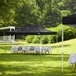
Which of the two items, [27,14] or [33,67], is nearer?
[33,67]

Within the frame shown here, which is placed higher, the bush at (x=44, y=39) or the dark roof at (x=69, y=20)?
the bush at (x=44, y=39)

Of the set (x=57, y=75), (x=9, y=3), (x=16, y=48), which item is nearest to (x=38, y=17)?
(x=9, y=3)

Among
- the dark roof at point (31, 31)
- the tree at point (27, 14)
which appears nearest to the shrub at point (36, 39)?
the tree at point (27, 14)

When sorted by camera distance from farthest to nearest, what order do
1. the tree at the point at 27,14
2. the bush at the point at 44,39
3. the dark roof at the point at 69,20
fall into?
the tree at the point at 27,14
the bush at the point at 44,39
the dark roof at the point at 69,20

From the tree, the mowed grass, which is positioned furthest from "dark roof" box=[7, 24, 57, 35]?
the tree

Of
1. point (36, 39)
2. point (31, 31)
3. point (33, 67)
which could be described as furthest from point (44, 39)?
point (33, 67)

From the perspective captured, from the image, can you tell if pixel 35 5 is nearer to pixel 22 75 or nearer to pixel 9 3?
pixel 9 3

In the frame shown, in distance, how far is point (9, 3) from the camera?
91.5 feet

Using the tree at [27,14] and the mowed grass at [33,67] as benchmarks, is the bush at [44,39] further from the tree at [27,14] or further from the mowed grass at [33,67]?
the tree at [27,14]

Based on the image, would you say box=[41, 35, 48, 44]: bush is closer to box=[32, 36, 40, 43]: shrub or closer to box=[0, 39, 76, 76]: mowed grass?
box=[32, 36, 40, 43]: shrub

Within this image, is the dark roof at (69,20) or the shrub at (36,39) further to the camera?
the shrub at (36,39)

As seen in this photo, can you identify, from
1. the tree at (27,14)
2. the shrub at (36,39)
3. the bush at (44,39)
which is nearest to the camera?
the bush at (44,39)

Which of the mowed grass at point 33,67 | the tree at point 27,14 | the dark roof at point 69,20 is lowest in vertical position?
the mowed grass at point 33,67

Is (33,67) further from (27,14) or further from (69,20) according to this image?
(27,14)
